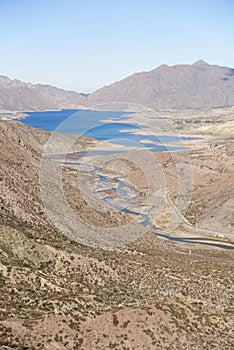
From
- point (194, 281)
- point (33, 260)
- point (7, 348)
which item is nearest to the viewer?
point (7, 348)

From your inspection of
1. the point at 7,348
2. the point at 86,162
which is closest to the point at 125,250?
the point at 7,348

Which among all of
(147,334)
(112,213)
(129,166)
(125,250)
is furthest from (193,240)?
(129,166)

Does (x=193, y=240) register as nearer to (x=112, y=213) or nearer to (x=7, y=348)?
(x=112, y=213)

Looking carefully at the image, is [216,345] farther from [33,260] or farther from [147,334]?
[33,260]

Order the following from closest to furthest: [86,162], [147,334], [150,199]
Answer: [147,334] < [150,199] < [86,162]

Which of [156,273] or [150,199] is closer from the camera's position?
[156,273]

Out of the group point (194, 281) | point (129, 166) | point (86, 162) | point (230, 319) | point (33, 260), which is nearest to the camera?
point (230, 319)

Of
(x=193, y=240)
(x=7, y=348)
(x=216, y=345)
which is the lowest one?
(x=193, y=240)

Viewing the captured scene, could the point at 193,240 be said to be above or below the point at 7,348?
below

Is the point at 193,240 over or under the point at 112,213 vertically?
under
